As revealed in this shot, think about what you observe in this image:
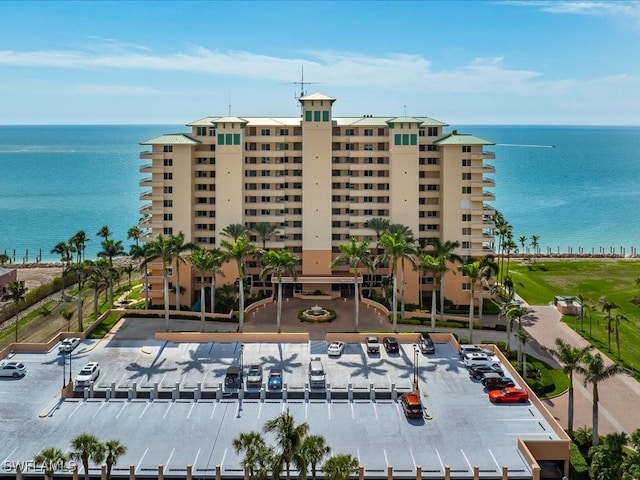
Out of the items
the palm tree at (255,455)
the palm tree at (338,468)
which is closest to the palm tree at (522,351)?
the palm tree at (338,468)

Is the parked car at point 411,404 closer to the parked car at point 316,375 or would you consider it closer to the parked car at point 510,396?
the parked car at point 510,396

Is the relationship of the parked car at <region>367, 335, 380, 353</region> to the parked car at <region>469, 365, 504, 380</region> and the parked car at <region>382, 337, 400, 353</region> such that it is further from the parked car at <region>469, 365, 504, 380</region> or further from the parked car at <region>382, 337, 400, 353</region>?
the parked car at <region>469, 365, 504, 380</region>

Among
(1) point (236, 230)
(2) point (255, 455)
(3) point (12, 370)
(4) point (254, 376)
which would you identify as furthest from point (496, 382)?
(3) point (12, 370)

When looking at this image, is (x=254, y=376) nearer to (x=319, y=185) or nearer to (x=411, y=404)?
(x=411, y=404)

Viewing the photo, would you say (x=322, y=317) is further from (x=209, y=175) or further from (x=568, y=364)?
(x=568, y=364)

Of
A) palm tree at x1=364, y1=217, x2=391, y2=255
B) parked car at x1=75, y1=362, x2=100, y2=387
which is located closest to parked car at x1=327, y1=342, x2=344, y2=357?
palm tree at x1=364, y1=217, x2=391, y2=255

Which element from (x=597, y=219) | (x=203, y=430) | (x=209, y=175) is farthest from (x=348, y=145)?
(x=597, y=219)
